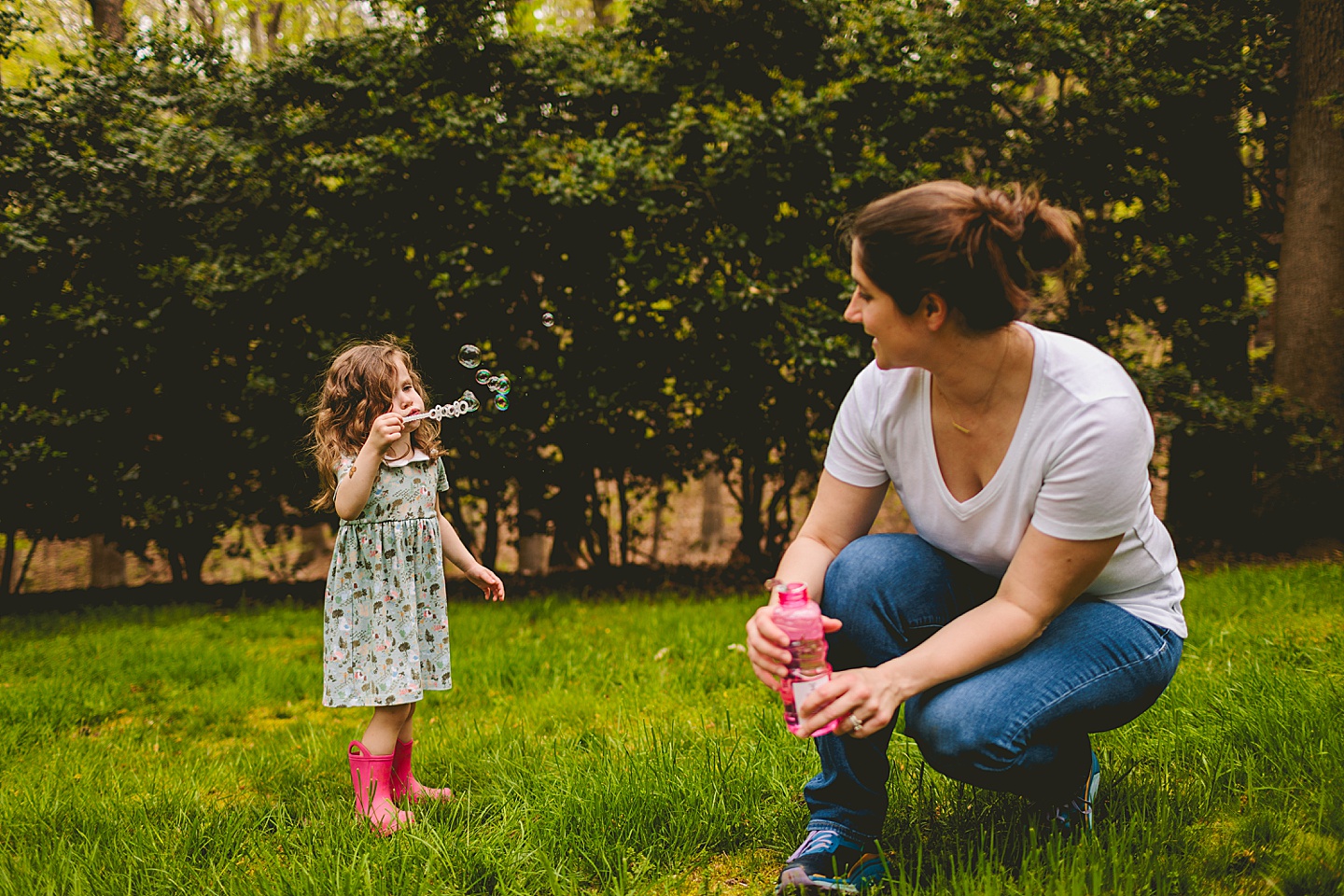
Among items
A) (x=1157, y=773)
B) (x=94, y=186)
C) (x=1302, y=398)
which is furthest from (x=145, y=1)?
(x=1157, y=773)

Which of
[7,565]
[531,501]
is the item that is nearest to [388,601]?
[531,501]

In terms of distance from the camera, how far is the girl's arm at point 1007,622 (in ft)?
5.88

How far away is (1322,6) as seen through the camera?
633 centimetres

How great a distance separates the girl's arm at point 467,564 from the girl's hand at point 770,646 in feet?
3.91

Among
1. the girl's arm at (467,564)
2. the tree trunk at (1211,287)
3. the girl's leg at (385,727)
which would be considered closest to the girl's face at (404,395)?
the girl's arm at (467,564)

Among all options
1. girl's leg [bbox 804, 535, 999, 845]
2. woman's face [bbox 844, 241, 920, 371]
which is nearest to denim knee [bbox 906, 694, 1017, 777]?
girl's leg [bbox 804, 535, 999, 845]

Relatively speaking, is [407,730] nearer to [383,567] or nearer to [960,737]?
[383,567]

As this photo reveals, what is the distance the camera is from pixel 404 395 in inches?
117

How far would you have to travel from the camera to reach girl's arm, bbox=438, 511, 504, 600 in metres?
2.93

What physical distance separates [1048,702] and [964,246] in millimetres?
897

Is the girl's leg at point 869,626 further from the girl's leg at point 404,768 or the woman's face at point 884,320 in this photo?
the girl's leg at point 404,768

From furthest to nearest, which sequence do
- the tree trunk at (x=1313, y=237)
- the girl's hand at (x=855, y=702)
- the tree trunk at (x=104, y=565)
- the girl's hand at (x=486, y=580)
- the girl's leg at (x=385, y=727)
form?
the tree trunk at (x=104, y=565) → the tree trunk at (x=1313, y=237) → the girl's hand at (x=486, y=580) → the girl's leg at (x=385, y=727) → the girl's hand at (x=855, y=702)

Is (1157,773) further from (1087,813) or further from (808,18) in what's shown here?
(808,18)

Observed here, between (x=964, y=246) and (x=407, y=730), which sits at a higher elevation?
(x=964, y=246)
